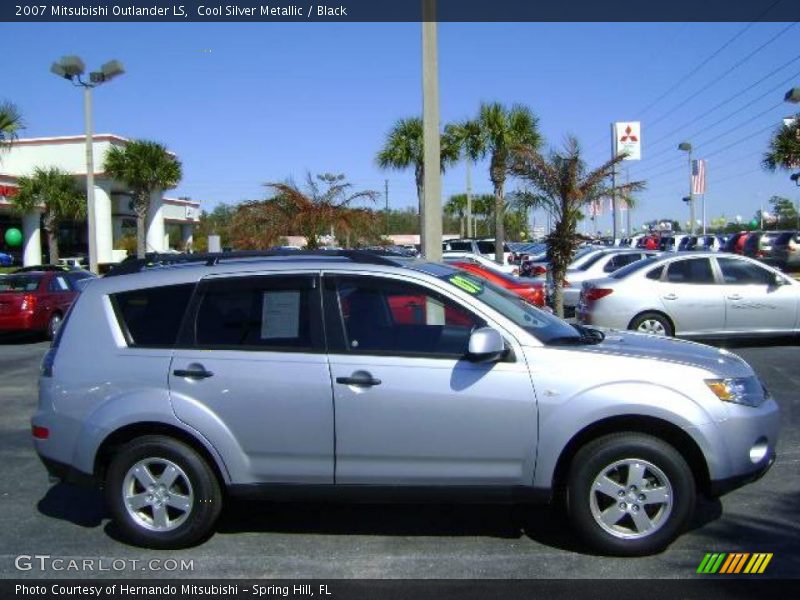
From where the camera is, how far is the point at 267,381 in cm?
491

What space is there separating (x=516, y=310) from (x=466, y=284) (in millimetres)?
394

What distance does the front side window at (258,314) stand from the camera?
5.05 meters

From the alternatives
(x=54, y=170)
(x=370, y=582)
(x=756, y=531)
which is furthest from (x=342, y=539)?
(x=54, y=170)

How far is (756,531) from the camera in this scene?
17.3 feet

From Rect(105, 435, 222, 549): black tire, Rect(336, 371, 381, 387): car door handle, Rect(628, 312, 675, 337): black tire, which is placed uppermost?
Rect(336, 371, 381, 387): car door handle

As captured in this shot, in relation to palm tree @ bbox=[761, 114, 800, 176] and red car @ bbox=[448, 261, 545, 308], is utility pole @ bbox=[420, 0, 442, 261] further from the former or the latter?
palm tree @ bbox=[761, 114, 800, 176]

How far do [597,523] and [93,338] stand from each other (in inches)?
128

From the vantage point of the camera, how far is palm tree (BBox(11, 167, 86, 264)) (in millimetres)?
38031

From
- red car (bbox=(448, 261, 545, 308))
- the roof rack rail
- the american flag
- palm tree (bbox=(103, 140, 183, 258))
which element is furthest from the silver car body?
the american flag

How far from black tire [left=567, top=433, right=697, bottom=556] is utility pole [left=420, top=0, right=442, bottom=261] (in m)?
6.27

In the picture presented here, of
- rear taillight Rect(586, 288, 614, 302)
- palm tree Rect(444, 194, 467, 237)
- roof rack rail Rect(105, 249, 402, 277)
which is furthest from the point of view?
palm tree Rect(444, 194, 467, 237)

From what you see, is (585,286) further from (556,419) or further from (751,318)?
(556,419)

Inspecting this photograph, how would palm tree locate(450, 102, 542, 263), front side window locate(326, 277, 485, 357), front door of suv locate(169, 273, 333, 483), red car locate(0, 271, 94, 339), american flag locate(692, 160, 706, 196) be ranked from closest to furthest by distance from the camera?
front door of suv locate(169, 273, 333, 483) < front side window locate(326, 277, 485, 357) < red car locate(0, 271, 94, 339) < palm tree locate(450, 102, 542, 263) < american flag locate(692, 160, 706, 196)

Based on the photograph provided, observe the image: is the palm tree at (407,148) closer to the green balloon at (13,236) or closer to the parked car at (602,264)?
the parked car at (602,264)
